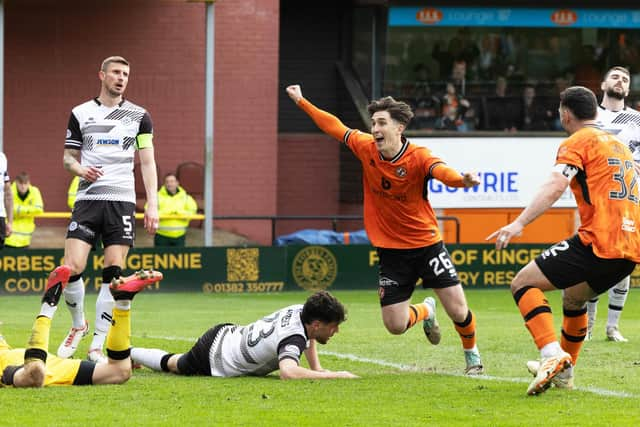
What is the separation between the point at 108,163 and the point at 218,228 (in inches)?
566

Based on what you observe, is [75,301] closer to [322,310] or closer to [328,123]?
[328,123]

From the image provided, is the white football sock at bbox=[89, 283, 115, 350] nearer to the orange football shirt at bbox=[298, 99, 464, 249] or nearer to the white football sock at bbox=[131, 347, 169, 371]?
the white football sock at bbox=[131, 347, 169, 371]

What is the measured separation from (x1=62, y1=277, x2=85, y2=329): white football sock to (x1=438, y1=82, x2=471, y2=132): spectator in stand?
14.4m

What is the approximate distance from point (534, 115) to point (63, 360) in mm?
17599

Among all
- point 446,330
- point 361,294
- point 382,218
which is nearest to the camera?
point 382,218

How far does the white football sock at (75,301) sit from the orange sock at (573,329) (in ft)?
13.3

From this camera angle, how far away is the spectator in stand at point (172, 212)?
21062 millimetres

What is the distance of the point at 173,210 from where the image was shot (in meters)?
21.1

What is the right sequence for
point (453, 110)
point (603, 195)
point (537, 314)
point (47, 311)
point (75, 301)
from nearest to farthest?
1. point (603, 195)
2. point (537, 314)
3. point (47, 311)
4. point (75, 301)
5. point (453, 110)

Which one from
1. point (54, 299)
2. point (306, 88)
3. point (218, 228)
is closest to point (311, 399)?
point (54, 299)

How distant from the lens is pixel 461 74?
25.3 meters

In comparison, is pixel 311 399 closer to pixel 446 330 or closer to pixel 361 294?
pixel 446 330

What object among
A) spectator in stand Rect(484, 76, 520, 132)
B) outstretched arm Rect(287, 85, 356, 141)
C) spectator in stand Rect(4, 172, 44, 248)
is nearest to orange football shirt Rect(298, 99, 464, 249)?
outstretched arm Rect(287, 85, 356, 141)

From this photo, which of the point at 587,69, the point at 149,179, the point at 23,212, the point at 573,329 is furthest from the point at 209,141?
the point at 573,329
